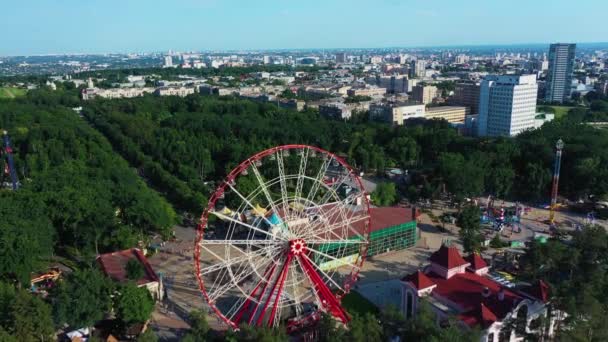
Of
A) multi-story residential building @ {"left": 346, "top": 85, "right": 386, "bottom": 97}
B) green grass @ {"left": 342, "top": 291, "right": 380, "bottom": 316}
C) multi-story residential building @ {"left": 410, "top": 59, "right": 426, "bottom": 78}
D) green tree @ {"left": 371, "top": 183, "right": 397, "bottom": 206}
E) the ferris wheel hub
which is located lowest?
green grass @ {"left": 342, "top": 291, "right": 380, "bottom": 316}

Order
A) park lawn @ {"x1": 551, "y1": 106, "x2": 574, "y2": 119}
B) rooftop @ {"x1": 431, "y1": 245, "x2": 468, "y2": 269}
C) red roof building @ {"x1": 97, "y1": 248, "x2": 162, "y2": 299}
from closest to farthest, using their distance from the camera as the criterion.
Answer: rooftop @ {"x1": 431, "y1": 245, "x2": 468, "y2": 269}
red roof building @ {"x1": 97, "y1": 248, "x2": 162, "y2": 299}
park lawn @ {"x1": 551, "y1": 106, "x2": 574, "y2": 119}

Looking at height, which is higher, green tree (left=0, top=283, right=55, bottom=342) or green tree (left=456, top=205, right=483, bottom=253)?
green tree (left=0, top=283, right=55, bottom=342)

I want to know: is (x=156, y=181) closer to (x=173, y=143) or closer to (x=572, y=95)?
(x=173, y=143)

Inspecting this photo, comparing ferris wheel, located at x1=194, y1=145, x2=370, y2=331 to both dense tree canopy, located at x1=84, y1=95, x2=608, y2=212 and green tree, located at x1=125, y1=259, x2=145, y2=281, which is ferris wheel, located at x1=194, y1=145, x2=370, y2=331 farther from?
dense tree canopy, located at x1=84, y1=95, x2=608, y2=212

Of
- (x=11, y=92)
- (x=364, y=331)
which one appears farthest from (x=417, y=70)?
(x=364, y=331)

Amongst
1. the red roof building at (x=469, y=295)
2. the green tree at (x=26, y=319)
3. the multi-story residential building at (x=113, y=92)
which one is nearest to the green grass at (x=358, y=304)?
the red roof building at (x=469, y=295)

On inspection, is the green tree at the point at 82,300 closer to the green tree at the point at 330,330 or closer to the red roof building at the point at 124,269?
the red roof building at the point at 124,269

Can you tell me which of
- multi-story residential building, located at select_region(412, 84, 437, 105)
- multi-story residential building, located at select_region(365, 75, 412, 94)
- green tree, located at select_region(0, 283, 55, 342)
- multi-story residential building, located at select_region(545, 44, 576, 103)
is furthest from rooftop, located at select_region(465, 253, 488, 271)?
multi-story residential building, located at select_region(365, 75, 412, 94)
